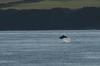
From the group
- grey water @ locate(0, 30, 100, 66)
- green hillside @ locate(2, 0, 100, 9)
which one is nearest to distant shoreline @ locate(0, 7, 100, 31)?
grey water @ locate(0, 30, 100, 66)

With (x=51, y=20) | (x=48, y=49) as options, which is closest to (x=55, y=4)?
(x=51, y=20)

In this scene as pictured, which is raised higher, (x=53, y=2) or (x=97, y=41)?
(x=53, y=2)

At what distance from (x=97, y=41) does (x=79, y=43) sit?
860 millimetres

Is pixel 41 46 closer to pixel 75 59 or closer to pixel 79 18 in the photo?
pixel 75 59

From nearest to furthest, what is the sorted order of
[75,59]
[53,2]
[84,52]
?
[75,59] < [84,52] < [53,2]

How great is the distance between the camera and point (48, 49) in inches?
1206

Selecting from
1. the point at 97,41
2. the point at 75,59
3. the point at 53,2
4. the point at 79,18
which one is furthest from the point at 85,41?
the point at 53,2

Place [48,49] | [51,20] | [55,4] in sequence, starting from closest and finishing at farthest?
[48,49] < [51,20] < [55,4]

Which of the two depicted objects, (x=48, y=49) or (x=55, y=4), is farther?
(x=55, y=4)

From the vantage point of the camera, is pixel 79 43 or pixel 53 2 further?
pixel 53 2

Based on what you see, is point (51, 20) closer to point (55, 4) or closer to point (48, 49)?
point (55, 4)

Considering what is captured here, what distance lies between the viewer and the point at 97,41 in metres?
33.8

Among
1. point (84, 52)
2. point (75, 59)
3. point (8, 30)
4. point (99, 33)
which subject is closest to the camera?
point (75, 59)

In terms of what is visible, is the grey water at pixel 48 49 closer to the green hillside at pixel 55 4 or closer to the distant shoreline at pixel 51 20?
the distant shoreline at pixel 51 20
